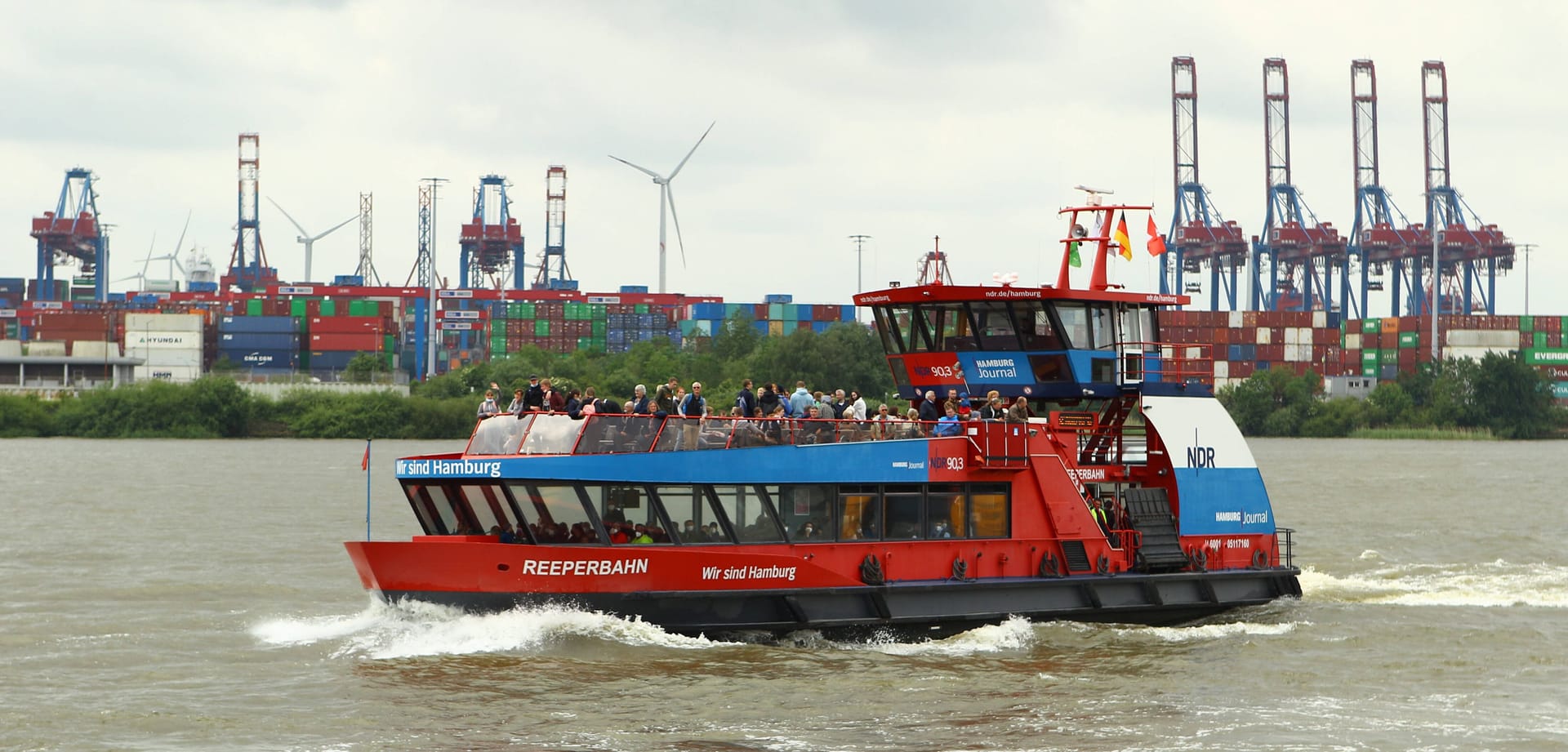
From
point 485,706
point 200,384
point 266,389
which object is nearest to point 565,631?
point 485,706

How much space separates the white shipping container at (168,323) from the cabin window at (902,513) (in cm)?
13529

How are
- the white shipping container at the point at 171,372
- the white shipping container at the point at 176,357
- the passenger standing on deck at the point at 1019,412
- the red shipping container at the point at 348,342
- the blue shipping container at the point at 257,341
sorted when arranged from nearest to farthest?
the passenger standing on deck at the point at 1019,412
the white shipping container at the point at 171,372
the white shipping container at the point at 176,357
the red shipping container at the point at 348,342
the blue shipping container at the point at 257,341

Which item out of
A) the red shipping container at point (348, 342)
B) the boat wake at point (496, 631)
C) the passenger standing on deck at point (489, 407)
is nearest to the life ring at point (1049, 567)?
the boat wake at point (496, 631)

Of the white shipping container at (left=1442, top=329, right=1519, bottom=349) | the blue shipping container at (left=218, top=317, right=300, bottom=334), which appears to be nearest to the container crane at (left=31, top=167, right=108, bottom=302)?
the blue shipping container at (left=218, top=317, right=300, bottom=334)

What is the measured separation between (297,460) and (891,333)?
51369mm

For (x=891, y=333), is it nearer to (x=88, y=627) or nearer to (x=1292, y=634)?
(x=1292, y=634)

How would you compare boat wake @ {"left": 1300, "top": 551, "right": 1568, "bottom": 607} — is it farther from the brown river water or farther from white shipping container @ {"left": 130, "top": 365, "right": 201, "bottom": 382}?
white shipping container @ {"left": 130, "top": 365, "right": 201, "bottom": 382}

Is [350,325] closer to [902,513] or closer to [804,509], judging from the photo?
[902,513]

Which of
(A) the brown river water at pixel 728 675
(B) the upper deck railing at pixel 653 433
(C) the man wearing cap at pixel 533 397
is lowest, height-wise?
(A) the brown river water at pixel 728 675

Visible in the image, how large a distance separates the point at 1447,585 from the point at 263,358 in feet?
456

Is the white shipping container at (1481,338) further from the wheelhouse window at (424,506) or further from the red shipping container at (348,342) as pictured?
the wheelhouse window at (424,506)

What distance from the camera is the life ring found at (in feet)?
70.3

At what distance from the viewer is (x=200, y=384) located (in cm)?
9712

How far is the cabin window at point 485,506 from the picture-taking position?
762 inches
